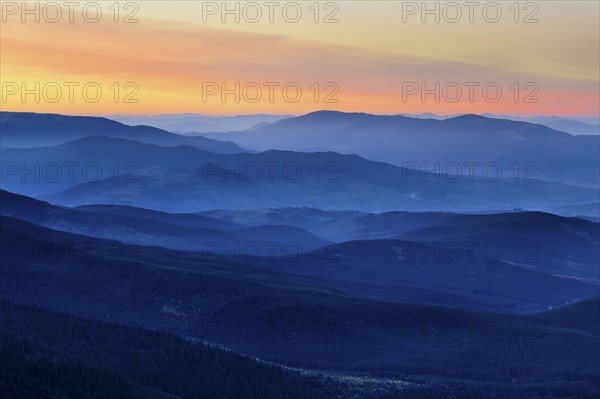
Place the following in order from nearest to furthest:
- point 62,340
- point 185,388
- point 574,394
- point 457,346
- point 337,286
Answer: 1. point 185,388
2. point 62,340
3. point 574,394
4. point 457,346
5. point 337,286

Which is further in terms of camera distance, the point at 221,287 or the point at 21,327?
the point at 221,287

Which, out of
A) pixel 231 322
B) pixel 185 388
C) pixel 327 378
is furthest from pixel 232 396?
pixel 231 322

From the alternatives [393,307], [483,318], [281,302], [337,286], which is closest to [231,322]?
[281,302]

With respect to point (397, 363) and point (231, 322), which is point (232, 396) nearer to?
point (397, 363)

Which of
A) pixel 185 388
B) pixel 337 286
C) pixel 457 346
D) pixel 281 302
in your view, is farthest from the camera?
pixel 337 286

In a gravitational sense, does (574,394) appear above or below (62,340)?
below

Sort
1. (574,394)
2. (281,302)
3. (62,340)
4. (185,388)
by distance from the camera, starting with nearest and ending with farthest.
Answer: (185,388) < (62,340) < (574,394) < (281,302)

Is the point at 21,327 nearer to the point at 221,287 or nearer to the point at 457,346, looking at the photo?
the point at 221,287

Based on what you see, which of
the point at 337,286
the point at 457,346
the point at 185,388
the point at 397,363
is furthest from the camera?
the point at 337,286

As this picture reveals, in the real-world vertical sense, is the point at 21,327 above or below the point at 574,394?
above
